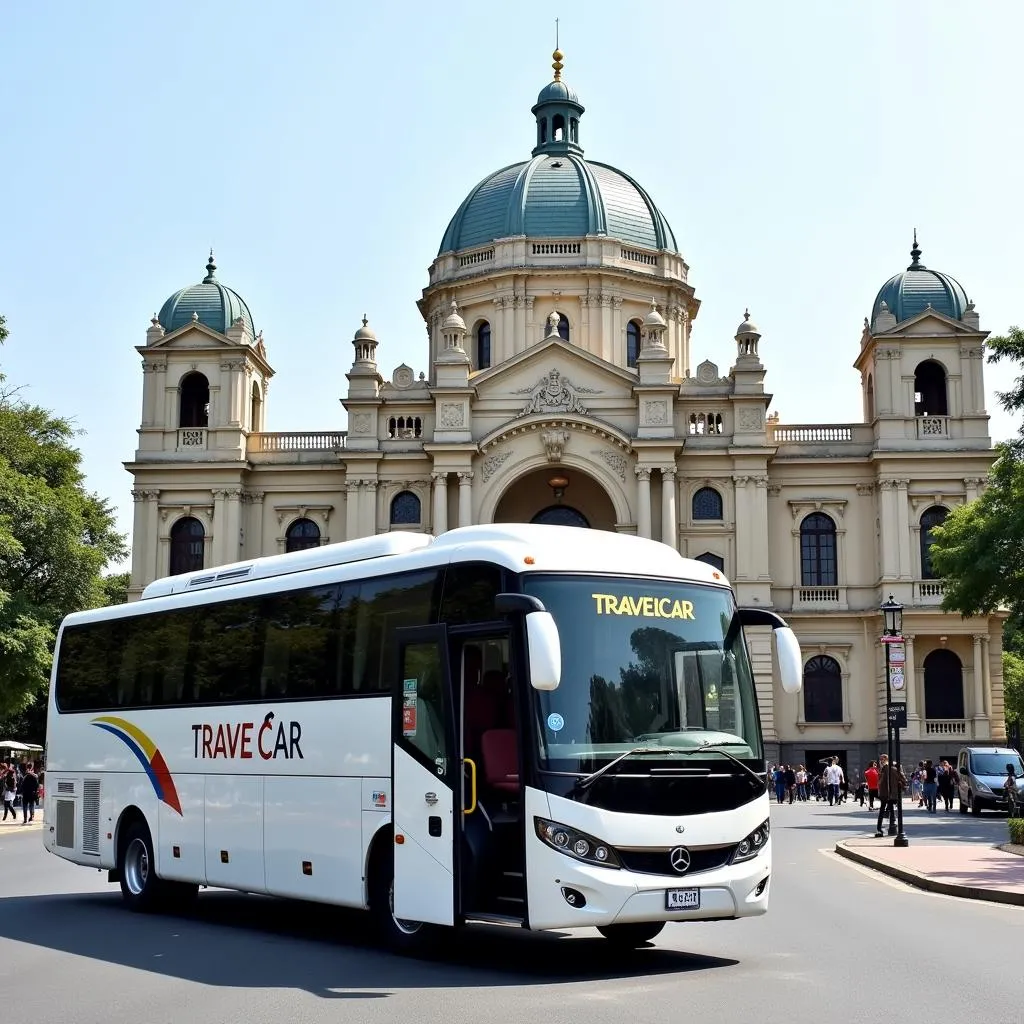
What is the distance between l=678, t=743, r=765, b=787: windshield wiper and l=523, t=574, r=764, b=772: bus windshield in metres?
0.02

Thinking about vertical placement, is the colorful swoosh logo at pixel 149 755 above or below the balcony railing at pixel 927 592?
→ below

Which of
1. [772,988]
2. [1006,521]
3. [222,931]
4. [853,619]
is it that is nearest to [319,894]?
[222,931]

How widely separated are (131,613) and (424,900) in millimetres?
7088

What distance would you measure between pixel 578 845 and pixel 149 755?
7469 mm

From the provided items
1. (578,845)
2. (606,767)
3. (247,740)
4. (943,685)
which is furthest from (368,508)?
(578,845)

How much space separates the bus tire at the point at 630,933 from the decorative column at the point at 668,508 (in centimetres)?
3837

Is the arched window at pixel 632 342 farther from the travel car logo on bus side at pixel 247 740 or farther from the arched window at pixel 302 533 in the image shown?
the travel car logo on bus side at pixel 247 740

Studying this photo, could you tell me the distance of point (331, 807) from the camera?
13.9 meters

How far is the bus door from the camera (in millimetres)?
12242

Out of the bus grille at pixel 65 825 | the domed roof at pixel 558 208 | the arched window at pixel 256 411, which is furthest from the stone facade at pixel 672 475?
the bus grille at pixel 65 825

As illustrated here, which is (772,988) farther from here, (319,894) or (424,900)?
(319,894)

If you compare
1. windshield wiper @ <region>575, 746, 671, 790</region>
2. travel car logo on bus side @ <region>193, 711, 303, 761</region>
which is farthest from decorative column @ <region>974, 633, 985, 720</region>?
windshield wiper @ <region>575, 746, 671, 790</region>

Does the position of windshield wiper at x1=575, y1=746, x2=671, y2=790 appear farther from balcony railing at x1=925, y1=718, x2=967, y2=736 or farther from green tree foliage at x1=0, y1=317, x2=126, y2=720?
balcony railing at x1=925, y1=718, x2=967, y2=736

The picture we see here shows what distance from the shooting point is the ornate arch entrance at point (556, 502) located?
55.5m
